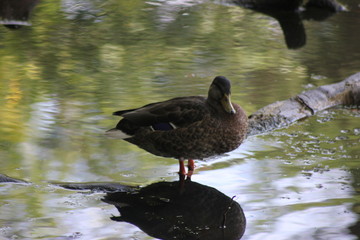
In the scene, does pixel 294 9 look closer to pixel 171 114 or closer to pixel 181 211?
pixel 171 114

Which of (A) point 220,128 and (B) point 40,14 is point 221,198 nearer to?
(A) point 220,128

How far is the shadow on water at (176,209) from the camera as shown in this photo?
14.8ft

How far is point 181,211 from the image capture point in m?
4.83

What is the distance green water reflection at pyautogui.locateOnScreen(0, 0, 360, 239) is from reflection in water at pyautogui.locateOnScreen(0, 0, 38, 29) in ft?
0.56

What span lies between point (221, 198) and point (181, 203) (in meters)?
0.29

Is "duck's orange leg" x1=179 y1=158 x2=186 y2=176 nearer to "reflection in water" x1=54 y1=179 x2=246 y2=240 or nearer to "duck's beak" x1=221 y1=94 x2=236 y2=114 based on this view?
"reflection in water" x1=54 y1=179 x2=246 y2=240

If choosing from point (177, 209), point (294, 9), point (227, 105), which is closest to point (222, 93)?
point (227, 105)

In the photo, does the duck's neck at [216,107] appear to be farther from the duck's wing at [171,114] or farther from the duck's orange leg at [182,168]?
the duck's orange leg at [182,168]

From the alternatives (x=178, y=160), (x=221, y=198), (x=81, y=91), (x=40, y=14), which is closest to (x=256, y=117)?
(x=178, y=160)

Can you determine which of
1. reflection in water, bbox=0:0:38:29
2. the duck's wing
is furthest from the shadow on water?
reflection in water, bbox=0:0:38:29

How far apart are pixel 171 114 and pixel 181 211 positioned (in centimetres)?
81

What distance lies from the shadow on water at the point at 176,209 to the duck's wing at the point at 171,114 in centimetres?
45

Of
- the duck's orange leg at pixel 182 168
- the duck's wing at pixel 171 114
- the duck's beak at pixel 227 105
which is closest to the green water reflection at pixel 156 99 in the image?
the duck's orange leg at pixel 182 168

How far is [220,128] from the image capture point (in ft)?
17.1
